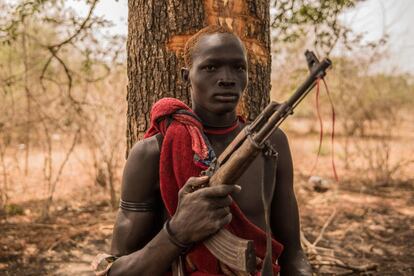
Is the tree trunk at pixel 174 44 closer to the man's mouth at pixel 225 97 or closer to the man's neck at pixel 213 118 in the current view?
the man's neck at pixel 213 118

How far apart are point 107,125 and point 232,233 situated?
6.38 m

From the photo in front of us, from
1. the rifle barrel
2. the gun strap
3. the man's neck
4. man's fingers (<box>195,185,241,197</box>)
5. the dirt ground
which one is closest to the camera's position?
the rifle barrel

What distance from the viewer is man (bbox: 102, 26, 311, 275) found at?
1689mm

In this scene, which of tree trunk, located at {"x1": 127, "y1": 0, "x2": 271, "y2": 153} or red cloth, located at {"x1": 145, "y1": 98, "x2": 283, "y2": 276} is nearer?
red cloth, located at {"x1": 145, "y1": 98, "x2": 283, "y2": 276}

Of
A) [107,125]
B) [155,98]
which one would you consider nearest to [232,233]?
[155,98]

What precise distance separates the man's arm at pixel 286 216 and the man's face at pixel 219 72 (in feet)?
1.30

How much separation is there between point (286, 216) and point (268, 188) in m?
0.25

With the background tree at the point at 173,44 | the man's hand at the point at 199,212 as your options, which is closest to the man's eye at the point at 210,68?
the man's hand at the point at 199,212

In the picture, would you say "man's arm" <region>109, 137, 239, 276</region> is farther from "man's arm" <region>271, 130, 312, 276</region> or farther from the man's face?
"man's arm" <region>271, 130, 312, 276</region>

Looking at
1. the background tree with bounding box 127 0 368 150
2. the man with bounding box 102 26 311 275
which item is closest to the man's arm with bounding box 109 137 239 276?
the man with bounding box 102 26 311 275

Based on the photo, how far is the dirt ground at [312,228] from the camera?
17.5ft

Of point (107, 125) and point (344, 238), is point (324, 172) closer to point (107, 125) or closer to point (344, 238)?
point (344, 238)

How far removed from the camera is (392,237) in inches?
252

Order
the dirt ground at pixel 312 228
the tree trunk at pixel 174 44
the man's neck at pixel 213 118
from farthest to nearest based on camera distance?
the dirt ground at pixel 312 228
the tree trunk at pixel 174 44
the man's neck at pixel 213 118
